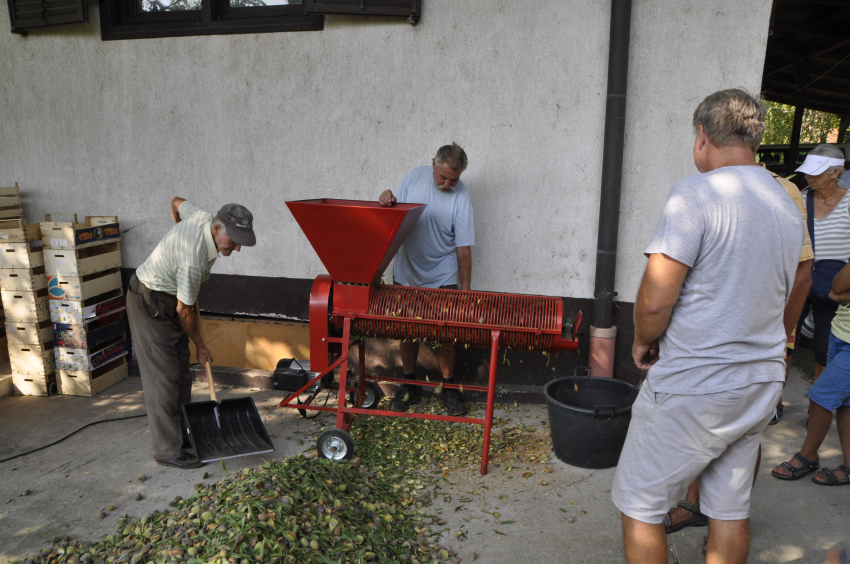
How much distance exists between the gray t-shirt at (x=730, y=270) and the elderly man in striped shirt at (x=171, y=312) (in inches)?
99.2

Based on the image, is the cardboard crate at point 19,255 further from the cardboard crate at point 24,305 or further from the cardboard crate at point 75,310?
the cardboard crate at point 75,310

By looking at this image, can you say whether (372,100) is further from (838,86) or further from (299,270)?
(838,86)

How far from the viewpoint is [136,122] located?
5203 mm

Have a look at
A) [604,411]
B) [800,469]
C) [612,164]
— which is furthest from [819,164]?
[604,411]

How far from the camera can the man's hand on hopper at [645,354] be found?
86.2 inches

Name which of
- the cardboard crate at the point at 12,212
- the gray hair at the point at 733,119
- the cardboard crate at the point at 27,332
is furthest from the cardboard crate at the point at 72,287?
the gray hair at the point at 733,119

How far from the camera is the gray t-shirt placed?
1.84 m

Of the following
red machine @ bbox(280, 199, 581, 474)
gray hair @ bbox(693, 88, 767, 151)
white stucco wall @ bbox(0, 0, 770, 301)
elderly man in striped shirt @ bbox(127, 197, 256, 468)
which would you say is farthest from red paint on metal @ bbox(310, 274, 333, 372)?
gray hair @ bbox(693, 88, 767, 151)

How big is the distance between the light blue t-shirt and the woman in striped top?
2.36m

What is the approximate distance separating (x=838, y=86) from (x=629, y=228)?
34.8 feet

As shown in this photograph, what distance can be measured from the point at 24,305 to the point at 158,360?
1954 millimetres

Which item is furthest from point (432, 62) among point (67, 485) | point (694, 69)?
point (67, 485)

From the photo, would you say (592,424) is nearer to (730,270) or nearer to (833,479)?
(833,479)

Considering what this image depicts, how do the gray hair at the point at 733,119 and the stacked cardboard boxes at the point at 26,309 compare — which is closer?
the gray hair at the point at 733,119
